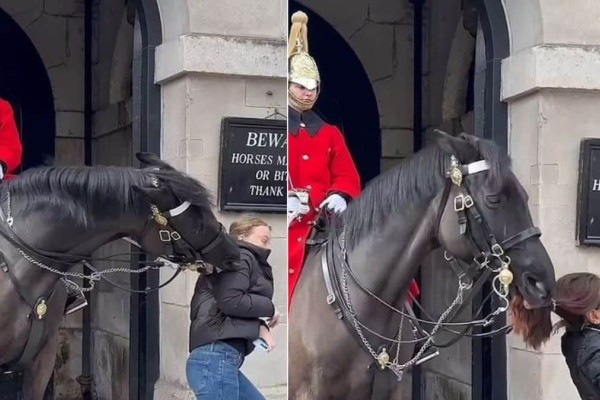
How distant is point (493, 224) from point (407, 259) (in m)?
0.36

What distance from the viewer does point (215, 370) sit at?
4.27 meters

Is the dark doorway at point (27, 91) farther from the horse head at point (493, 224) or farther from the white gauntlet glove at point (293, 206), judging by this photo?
the horse head at point (493, 224)

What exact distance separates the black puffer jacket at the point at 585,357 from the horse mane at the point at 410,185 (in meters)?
0.65

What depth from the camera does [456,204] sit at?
3.86 meters

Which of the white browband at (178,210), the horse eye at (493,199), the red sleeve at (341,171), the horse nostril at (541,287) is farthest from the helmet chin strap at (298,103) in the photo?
the horse nostril at (541,287)

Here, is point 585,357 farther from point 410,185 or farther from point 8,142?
point 8,142

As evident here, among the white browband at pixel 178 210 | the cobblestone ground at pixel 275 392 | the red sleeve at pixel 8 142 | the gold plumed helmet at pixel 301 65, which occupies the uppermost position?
the gold plumed helmet at pixel 301 65

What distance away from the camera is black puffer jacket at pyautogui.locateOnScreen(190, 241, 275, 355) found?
4199mm

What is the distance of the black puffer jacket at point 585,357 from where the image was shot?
3.76m

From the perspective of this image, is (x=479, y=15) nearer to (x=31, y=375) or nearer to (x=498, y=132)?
(x=498, y=132)

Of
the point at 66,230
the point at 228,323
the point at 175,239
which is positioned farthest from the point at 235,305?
the point at 66,230

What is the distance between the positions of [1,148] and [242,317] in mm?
1794

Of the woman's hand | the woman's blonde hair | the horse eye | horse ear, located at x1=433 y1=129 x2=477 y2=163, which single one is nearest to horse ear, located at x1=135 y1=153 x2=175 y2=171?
the woman's blonde hair

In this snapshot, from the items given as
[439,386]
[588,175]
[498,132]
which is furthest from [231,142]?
[439,386]
